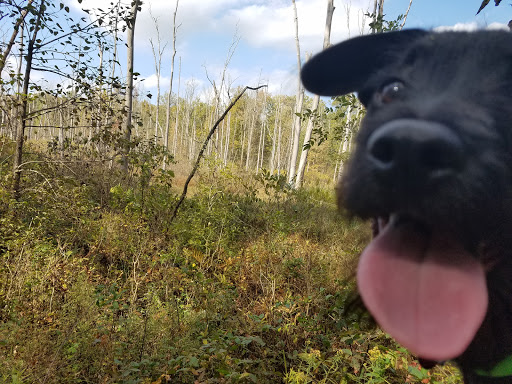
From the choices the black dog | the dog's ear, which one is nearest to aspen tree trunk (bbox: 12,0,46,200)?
the dog's ear

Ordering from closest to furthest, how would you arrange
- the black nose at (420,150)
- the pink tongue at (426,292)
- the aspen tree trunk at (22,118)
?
the black nose at (420,150)
the pink tongue at (426,292)
the aspen tree trunk at (22,118)

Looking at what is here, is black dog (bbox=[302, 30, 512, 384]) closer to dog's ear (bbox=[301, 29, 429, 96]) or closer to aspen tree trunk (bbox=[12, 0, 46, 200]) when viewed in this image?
dog's ear (bbox=[301, 29, 429, 96])

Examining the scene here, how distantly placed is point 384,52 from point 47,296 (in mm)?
4344

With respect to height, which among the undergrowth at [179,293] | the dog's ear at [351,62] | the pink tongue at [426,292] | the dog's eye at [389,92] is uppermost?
the dog's ear at [351,62]

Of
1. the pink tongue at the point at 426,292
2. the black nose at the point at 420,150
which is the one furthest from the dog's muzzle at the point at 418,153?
the pink tongue at the point at 426,292

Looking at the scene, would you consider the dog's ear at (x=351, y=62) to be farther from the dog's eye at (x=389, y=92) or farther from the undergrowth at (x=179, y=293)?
the undergrowth at (x=179, y=293)

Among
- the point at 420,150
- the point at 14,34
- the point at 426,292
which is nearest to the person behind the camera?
the point at 420,150

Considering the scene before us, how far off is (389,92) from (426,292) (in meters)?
0.57

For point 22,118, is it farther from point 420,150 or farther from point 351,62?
point 420,150

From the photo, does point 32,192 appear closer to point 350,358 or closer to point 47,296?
point 47,296

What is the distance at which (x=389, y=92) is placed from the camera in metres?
0.92

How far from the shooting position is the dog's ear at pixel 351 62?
1064mm

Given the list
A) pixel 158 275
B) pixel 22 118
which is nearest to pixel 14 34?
pixel 22 118

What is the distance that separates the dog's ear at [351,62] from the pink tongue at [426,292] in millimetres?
655
